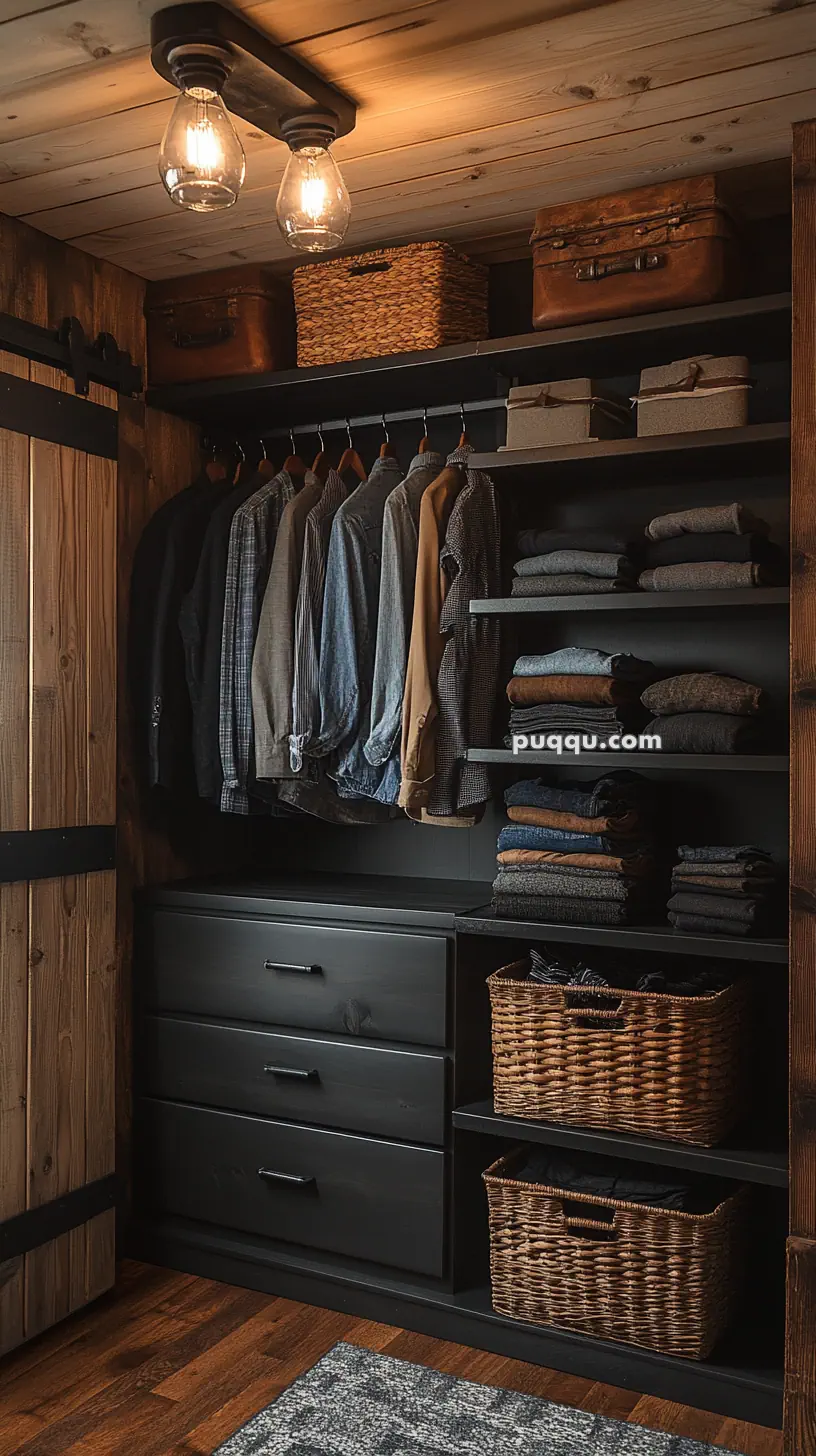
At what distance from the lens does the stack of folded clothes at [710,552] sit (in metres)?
2.48

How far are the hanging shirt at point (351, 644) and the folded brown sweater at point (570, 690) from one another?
381mm

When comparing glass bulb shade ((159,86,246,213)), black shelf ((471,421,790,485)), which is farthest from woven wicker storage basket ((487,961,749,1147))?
glass bulb shade ((159,86,246,213))

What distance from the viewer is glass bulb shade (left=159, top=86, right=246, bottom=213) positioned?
187 centimetres

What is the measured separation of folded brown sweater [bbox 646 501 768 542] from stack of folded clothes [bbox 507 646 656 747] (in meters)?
0.27

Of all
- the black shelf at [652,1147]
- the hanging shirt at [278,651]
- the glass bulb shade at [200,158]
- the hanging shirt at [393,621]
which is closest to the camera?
the glass bulb shade at [200,158]

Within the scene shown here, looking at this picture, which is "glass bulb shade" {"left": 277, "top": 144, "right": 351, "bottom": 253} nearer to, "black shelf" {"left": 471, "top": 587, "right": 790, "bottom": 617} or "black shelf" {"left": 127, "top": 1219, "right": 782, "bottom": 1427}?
"black shelf" {"left": 471, "top": 587, "right": 790, "bottom": 617}

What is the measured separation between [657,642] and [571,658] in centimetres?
35

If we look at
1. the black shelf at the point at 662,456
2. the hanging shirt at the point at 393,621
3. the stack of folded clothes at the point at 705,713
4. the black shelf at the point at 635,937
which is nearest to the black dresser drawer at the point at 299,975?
the black shelf at the point at 635,937

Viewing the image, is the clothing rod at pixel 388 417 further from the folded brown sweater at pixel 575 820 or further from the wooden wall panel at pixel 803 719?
the folded brown sweater at pixel 575 820

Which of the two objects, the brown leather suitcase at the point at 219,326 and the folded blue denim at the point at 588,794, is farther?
the brown leather suitcase at the point at 219,326

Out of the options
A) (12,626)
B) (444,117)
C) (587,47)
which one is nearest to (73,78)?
(444,117)

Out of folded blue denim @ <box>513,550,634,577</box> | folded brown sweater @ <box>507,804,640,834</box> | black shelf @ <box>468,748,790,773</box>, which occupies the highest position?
folded blue denim @ <box>513,550,634,577</box>

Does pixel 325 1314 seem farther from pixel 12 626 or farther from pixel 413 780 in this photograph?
pixel 12 626

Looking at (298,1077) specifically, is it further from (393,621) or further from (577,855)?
(393,621)
